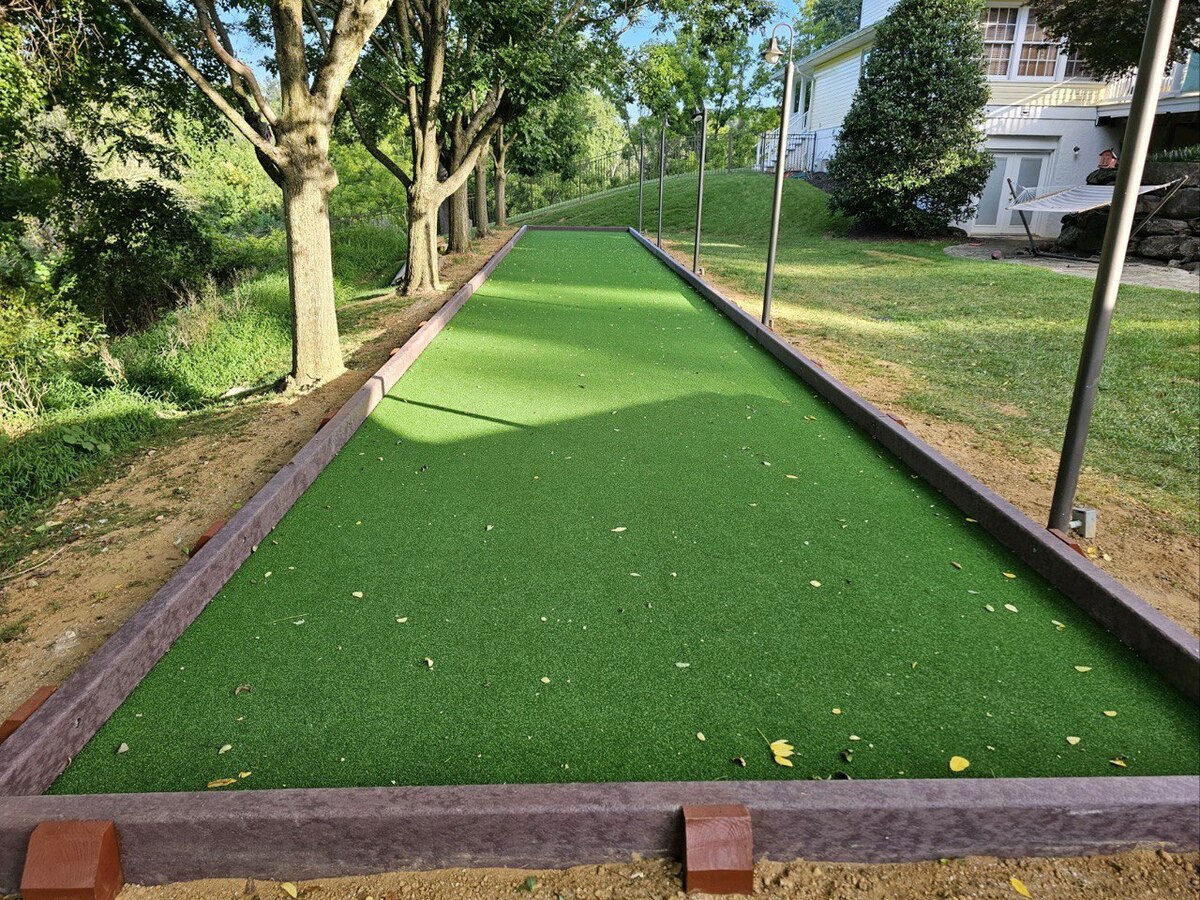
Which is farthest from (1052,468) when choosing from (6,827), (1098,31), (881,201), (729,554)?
(1098,31)

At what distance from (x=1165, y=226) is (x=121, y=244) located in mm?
17245

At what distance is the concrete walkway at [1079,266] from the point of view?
1123 centimetres

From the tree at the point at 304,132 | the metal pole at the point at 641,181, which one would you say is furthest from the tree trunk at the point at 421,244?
the metal pole at the point at 641,181

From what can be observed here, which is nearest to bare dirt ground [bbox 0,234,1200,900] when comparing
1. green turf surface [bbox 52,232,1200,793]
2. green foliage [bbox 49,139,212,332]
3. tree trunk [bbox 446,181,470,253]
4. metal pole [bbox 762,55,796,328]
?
green turf surface [bbox 52,232,1200,793]

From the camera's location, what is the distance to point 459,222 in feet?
53.7

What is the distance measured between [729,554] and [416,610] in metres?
1.37

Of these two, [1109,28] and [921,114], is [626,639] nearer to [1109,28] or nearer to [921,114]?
[921,114]

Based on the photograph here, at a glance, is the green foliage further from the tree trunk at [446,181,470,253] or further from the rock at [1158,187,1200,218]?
the rock at [1158,187,1200,218]

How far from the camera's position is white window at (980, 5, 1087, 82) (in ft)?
61.4

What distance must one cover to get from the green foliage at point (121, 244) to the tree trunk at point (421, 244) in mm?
4304

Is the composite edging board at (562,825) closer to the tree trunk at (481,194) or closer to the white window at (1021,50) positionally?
the tree trunk at (481,194)

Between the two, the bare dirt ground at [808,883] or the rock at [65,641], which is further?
the rock at [65,641]

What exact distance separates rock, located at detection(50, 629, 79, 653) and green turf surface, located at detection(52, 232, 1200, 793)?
0.55m

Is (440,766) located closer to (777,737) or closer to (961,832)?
(777,737)
